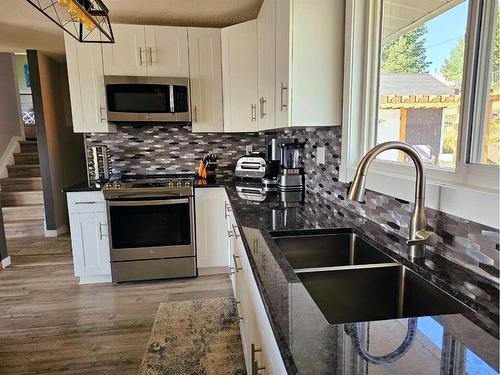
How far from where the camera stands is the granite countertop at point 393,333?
63 centimetres

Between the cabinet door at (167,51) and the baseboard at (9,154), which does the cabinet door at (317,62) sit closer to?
the cabinet door at (167,51)

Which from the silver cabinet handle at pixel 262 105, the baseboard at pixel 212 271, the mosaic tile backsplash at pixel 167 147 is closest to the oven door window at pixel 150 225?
the baseboard at pixel 212 271

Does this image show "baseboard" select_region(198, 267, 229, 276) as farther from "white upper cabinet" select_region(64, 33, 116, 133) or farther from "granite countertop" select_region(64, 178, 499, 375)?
"granite countertop" select_region(64, 178, 499, 375)

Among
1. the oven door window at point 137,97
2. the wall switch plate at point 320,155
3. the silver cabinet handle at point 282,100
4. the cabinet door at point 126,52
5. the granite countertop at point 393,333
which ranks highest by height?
the cabinet door at point 126,52

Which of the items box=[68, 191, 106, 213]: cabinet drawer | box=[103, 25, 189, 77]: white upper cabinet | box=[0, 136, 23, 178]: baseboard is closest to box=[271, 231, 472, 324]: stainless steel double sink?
box=[68, 191, 106, 213]: cabinet drawer

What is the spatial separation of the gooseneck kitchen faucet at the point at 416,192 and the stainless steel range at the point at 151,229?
2057mm

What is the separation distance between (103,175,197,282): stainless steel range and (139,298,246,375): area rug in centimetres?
47

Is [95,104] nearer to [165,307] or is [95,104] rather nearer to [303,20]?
[165,307]

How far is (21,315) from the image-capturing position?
2457 mm

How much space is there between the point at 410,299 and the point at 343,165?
873 mm

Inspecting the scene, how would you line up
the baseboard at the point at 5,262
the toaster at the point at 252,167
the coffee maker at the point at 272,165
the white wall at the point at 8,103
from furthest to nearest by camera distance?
the white wall at the point at 8,103, the baseboard at the point at 5,262, the toaster at the point at 252,167, the coffee maker at the point at 272,165

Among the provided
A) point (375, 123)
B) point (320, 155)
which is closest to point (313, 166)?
point (320, 155)

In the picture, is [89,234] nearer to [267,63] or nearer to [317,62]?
[267,63]

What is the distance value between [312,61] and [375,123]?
47 cm
